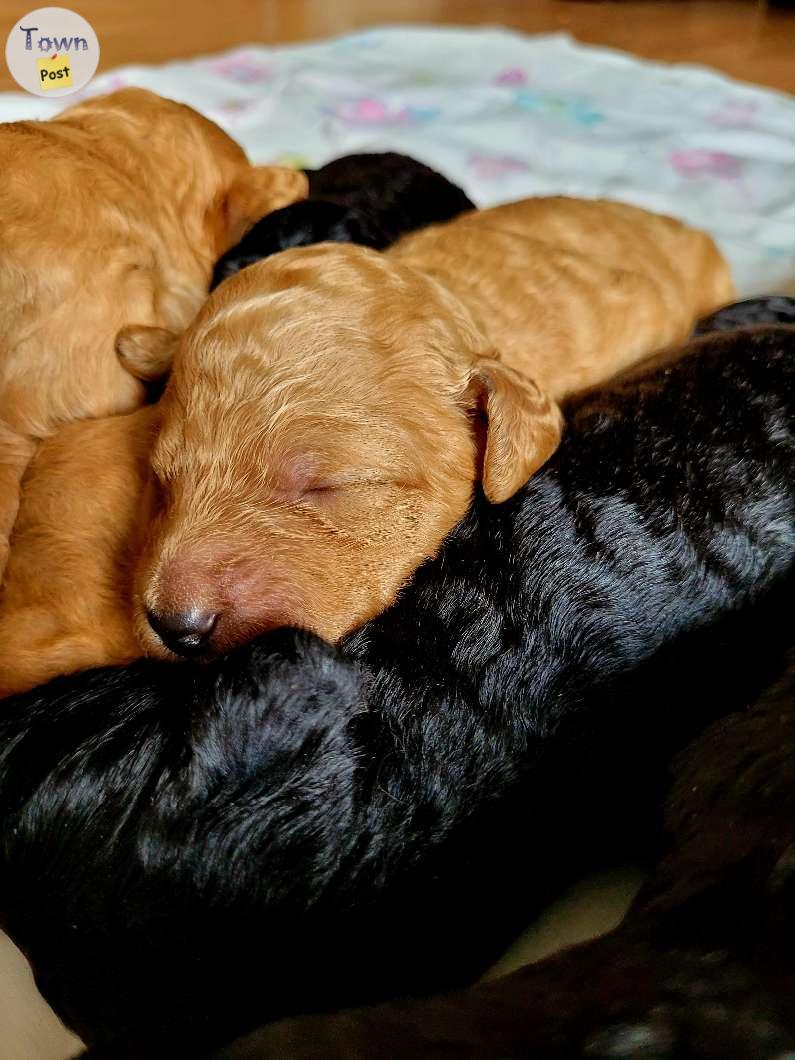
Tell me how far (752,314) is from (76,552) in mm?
1210

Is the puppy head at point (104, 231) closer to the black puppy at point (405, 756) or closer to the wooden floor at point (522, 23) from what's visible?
the black puppy at point (405, 756)

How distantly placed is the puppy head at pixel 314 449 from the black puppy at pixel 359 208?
39 cm

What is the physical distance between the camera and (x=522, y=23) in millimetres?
4211

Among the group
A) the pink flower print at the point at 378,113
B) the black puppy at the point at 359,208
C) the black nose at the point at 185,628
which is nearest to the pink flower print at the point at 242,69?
the pink flower print at the point at 378,113

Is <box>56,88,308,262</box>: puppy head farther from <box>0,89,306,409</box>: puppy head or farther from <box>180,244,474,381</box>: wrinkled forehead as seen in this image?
<box>180,244,474,381</box>: wrinkled forehead

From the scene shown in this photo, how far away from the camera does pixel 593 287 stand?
1733 mm

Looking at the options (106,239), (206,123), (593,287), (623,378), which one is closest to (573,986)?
(623,378)

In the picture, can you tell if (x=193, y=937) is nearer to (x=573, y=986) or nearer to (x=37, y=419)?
(x=573, y=986)

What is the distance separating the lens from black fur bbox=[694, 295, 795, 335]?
178cm

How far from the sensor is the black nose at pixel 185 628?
1.01 m

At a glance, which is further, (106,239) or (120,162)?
(120,162)

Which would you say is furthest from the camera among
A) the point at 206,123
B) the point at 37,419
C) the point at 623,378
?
the point at 206,123

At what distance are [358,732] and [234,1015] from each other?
28 centimetres

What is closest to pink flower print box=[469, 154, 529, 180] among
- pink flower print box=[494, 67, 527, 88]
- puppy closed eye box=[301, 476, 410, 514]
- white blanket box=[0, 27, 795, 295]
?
white blanket box=[0, 27, 795, 295]
